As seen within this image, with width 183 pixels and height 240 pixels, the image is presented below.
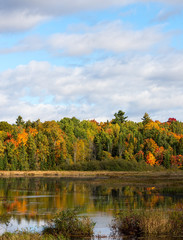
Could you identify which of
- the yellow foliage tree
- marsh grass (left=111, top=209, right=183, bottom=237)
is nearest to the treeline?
the yellow foliage tree

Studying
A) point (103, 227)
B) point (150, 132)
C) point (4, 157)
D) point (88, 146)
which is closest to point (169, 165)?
point (150, 132)

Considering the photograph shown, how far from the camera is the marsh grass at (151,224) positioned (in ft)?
80.3

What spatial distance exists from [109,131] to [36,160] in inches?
1766

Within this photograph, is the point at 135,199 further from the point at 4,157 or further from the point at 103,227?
the point at 4,157

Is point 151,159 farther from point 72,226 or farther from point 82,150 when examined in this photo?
point 72,226

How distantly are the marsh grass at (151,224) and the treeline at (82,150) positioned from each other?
84.6 metres

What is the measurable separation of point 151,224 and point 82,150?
343 ft

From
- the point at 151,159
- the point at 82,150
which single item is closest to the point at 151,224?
the point at 151,159

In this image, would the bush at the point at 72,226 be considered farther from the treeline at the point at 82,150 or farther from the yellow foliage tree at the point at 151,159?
the yellow foliage tree at the point at 151,159

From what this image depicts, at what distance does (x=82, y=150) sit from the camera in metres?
129

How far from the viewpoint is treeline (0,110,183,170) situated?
112675 millimetres

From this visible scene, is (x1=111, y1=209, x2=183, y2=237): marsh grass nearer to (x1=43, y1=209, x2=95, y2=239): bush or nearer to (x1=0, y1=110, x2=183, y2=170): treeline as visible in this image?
(x1=43, y1=209, x2=95, y2=239): bush

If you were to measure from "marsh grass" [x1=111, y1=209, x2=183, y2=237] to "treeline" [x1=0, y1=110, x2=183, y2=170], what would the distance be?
8458cm

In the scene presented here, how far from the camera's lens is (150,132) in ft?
442
